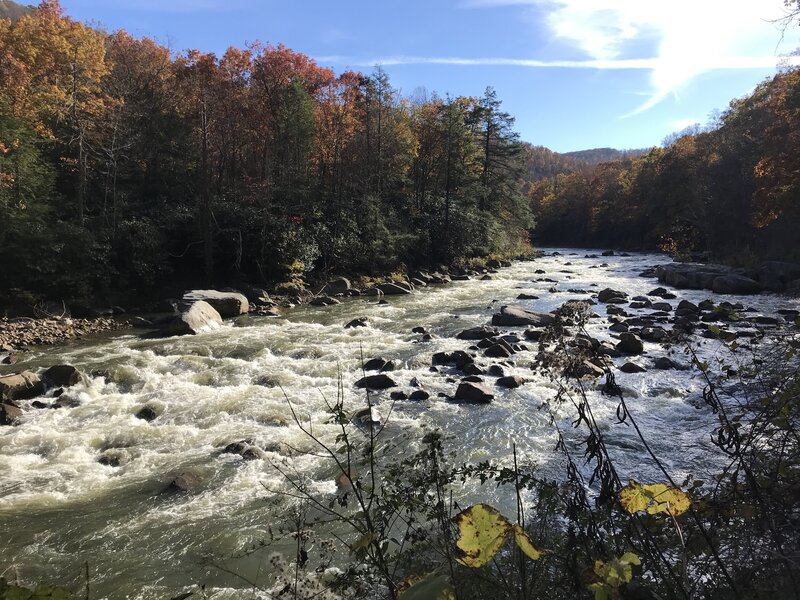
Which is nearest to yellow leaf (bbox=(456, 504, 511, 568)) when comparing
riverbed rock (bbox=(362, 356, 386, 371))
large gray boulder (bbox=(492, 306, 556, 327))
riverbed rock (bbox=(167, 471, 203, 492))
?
riverbed rock (bbox=(167, 471, 203, 492))

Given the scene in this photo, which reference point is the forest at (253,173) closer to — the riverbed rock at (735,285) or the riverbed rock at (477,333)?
the riverbed rock at (735,285)

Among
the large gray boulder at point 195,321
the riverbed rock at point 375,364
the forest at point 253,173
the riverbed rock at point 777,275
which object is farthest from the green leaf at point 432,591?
the riverbed rock at point 777,275

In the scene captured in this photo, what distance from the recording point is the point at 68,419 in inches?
331

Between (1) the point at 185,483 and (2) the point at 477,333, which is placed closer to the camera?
(1) the point at 185,483

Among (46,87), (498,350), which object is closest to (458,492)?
(498,350)

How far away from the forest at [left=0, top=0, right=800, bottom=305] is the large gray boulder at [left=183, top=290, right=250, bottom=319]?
3259 mm

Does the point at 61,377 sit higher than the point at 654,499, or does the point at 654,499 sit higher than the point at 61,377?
the point at 654,499

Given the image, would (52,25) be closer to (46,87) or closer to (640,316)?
(46,87)

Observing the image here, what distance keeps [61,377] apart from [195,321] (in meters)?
5.09

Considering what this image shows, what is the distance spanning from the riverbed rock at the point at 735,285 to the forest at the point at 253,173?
327 cm

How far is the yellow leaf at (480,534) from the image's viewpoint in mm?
1685

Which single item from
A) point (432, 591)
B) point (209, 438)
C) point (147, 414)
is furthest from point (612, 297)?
point (432, 591)

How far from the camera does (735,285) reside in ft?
69.8

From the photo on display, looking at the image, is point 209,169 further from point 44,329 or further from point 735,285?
point 735,285
